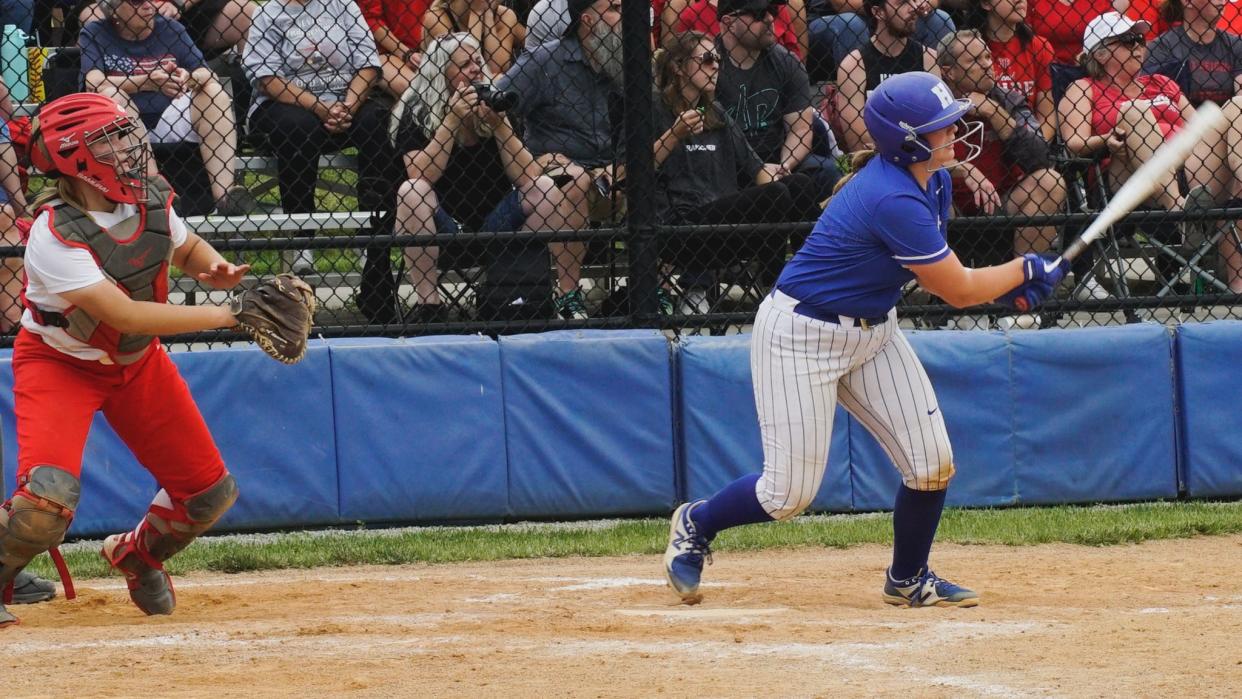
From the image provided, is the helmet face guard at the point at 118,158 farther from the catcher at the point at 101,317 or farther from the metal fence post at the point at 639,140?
the metal fence post at the point at 639,140

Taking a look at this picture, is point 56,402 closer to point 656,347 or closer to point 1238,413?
point 656,347

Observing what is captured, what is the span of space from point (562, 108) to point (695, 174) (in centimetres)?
76

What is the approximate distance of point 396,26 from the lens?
884cm

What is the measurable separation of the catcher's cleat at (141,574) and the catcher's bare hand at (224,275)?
97 cm

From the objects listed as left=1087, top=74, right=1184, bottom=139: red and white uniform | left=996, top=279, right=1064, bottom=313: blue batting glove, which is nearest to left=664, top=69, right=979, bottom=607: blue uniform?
left=996, top=279, right=1064, bottom=313: blue batting glove

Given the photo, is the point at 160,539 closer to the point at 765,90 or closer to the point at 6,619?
the point at 6,619

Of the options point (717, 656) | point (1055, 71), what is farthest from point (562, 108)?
point (717, 656)

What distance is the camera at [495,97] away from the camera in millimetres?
7531

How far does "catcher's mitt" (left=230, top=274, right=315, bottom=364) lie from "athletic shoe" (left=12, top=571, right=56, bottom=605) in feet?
4.79

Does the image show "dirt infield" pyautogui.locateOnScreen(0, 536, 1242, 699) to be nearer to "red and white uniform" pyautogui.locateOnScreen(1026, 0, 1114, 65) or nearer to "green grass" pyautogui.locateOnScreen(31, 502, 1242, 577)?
"green grass" pyautogui.locateOnScreen(31, 502, 1242, 577)

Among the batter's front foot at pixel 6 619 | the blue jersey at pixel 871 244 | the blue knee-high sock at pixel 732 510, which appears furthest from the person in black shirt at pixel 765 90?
the batter's front foot at pixel 6 619

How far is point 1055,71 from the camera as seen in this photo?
881 cm

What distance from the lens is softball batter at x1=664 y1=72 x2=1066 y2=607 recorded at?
484 centimetres

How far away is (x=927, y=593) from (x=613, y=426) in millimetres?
2379
